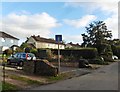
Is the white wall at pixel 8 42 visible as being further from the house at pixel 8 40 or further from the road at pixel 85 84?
the road at pixel 85 84

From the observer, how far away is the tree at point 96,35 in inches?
2786

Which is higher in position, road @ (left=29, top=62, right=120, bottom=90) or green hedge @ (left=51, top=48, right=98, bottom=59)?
green hedge @ (left=51, top=48, right=98, bottom=59)

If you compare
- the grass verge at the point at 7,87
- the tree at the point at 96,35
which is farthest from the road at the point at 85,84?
the tree at the point at 96,35

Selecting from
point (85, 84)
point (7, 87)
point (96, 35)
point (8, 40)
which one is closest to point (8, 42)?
point (8, 40)

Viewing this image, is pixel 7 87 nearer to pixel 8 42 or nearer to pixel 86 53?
pixel 86 53

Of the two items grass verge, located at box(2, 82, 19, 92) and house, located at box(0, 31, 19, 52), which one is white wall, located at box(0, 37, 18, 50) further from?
grass verge, located at box(2, 82, 19, 92)

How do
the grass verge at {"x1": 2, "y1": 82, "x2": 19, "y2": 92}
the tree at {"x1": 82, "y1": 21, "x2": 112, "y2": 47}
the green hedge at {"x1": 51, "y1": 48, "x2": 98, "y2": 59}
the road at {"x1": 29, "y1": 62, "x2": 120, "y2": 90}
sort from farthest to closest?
the tree at {"x1": 82, "y1": 21, "x2": 112, "y2": 47} → the green hedge at {"x1": 51, "y1": 48, "x2": 98, "y2": 59} → the road at {"x1": 29, "y1": 62, "x2": 120, "y2": 90} → the grass verge at {"x1": 2, "y1": 82, "x2": 19, "y2": 92}

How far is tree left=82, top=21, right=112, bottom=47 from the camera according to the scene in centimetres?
7076

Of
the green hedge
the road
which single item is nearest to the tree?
the green hedge

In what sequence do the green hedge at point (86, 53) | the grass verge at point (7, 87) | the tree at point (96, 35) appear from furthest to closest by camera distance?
the tree at point (96, 35)
the green hedge at point (86, 53)
the grass verge at point (7, 87)

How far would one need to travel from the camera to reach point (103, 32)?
7312 cm

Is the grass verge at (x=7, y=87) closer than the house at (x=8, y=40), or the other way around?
the grass verge at (x=7, y=87)

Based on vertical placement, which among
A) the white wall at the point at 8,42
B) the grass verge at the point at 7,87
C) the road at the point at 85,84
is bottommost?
A: the road at the point at 85,84

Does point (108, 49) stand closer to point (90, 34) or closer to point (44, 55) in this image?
point (90, 34)
